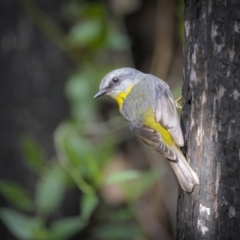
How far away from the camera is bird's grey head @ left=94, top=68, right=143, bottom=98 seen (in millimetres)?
4148

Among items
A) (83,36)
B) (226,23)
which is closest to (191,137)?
(226,23)

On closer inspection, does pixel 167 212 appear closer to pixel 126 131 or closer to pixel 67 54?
pixel 126 131

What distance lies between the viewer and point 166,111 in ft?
11.6

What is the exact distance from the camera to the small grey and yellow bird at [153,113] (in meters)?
3.24

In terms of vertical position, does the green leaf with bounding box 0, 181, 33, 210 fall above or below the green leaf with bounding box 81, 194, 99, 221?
below

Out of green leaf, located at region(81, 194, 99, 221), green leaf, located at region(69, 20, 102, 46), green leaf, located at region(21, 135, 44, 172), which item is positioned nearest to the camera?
green leaf, located at region(81, 194, 99, 221)

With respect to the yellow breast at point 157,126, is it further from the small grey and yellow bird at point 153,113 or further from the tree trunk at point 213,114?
the tree trunk at point 213,114

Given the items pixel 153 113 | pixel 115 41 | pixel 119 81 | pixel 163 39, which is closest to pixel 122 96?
pixel 119 81

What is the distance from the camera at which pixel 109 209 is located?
21.0ft

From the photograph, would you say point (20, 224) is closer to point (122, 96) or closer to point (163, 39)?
point (122, 96)

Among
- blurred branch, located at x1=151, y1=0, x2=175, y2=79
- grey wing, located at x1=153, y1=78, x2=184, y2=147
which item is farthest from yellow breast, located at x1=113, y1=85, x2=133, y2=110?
blurred branch, located at x1=151, y1=0, x2=175, y2=79

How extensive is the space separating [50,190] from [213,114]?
7.43 feet

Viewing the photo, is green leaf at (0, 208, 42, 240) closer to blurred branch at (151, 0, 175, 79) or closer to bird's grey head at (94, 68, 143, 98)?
bird's grey head at (94, 68, 143, 98)

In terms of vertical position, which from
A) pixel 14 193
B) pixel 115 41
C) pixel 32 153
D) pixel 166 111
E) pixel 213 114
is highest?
pixel 213 114
